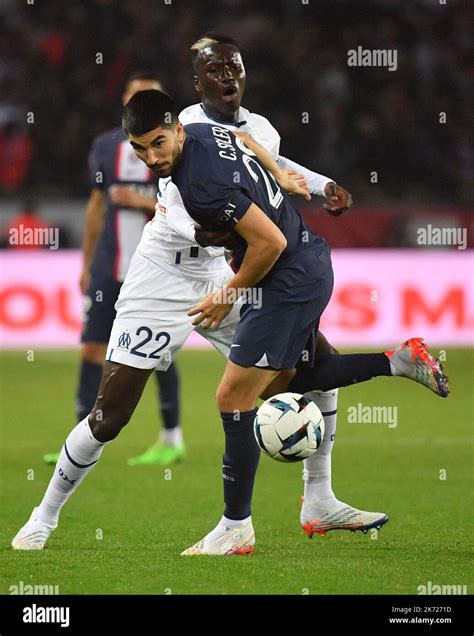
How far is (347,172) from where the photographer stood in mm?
16547

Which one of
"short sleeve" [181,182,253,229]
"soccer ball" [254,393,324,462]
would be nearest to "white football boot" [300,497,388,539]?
"soccer ball" [254,393,324,462]

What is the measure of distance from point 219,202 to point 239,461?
1199mm

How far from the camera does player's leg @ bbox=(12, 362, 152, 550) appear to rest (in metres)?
5.75

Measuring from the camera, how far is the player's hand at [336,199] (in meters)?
5.96

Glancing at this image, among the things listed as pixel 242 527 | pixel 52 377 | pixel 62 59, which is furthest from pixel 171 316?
pixel 62 59

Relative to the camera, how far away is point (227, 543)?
221 inches

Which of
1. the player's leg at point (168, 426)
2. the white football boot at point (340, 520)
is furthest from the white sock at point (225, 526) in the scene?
the player's leg at point (168, 426)

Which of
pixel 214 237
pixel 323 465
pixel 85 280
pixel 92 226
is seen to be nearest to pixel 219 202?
pixel 214 237

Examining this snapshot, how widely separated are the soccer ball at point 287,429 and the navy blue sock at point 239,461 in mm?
130

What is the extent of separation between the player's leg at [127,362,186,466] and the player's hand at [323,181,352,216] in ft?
9.52

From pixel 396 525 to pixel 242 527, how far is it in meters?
1.10

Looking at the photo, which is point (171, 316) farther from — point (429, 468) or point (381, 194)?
point (381, 194)

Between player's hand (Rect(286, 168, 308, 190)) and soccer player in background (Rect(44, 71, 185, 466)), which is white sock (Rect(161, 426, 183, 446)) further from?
player's hand (Rect(286, 168, 308, 190))
